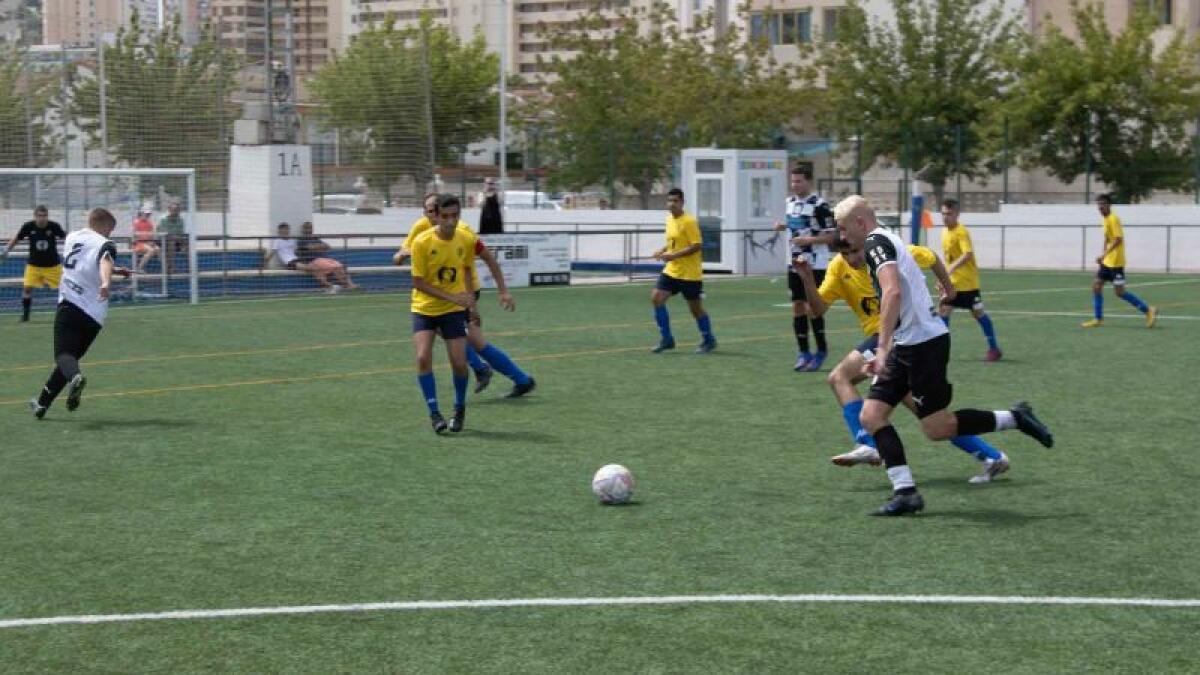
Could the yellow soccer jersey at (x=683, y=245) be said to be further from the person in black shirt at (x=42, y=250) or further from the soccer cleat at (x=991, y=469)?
the person in black shirt at (x=42, y=250)

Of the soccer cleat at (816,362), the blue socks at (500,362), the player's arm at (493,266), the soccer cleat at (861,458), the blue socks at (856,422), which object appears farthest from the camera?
the soccer cleat at (816,362)

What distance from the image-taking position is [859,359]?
11.1 meters

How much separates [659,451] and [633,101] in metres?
49.4

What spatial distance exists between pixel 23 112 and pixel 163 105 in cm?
286

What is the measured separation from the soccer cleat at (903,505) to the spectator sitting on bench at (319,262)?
23237mm

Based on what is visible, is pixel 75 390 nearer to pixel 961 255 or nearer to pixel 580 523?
pixel 580 523

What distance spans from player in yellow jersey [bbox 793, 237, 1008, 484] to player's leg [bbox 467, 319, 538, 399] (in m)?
3.88

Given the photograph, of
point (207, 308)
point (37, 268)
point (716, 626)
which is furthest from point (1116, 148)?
point (716, 626)

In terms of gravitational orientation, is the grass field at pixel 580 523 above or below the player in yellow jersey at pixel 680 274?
below

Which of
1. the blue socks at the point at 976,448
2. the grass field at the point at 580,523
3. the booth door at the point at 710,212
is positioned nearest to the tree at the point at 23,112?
the booth door at the point at 710,212

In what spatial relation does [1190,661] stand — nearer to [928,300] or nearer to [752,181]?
[928,300]

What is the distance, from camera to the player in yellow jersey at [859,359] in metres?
10.5

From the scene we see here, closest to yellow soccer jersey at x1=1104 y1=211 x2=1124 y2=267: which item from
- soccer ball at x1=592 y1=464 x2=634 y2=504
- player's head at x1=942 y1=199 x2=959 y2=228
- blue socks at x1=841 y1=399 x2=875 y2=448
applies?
player's head at x1=942 y1=199 x2=959 y2=228

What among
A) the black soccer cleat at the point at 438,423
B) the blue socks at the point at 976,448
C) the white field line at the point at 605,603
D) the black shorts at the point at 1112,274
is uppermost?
the black shorts at the point at 1112,274
